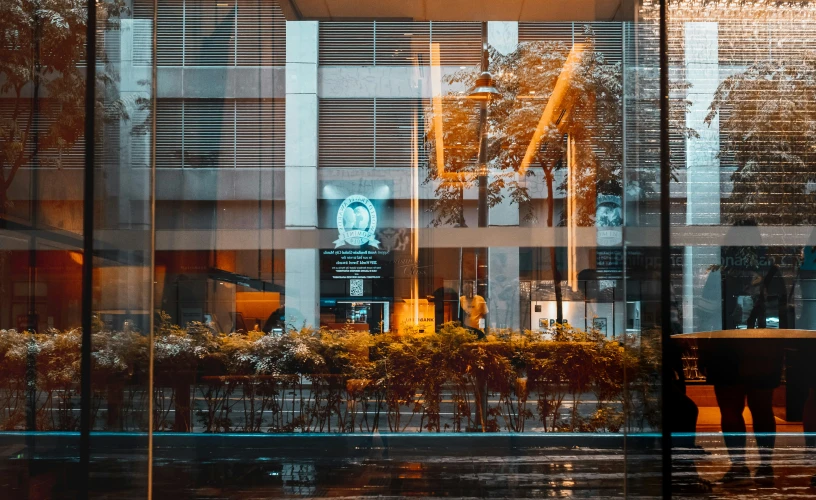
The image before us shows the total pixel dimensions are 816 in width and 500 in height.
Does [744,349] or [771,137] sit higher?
[771,137]

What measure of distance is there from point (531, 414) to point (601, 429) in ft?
2.06

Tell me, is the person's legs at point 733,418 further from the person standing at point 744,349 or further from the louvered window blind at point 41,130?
the louvered window blind at point 41,130

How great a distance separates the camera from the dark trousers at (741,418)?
5.77m

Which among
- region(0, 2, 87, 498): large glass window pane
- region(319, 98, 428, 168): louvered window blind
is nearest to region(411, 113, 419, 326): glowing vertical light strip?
region(319, 98, 428, 168): louvered window blind

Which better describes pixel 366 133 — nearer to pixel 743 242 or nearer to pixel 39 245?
pixel 39 245

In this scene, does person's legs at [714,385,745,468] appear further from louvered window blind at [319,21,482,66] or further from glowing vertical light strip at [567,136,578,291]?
louvered window blind at [319,21,482,66]

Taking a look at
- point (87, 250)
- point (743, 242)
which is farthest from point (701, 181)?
point (87, 250)

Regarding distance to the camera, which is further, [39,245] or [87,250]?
[39,245]

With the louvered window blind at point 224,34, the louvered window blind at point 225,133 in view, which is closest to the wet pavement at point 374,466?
the louvered window blind at point 225,133

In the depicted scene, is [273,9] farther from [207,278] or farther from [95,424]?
[95,424]

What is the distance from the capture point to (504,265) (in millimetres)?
7074

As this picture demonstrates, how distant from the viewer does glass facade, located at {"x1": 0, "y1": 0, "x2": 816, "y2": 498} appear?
5.19 m

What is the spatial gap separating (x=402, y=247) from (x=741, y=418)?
310 centimetres

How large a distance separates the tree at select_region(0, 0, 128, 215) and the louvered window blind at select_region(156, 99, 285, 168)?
82 cm
